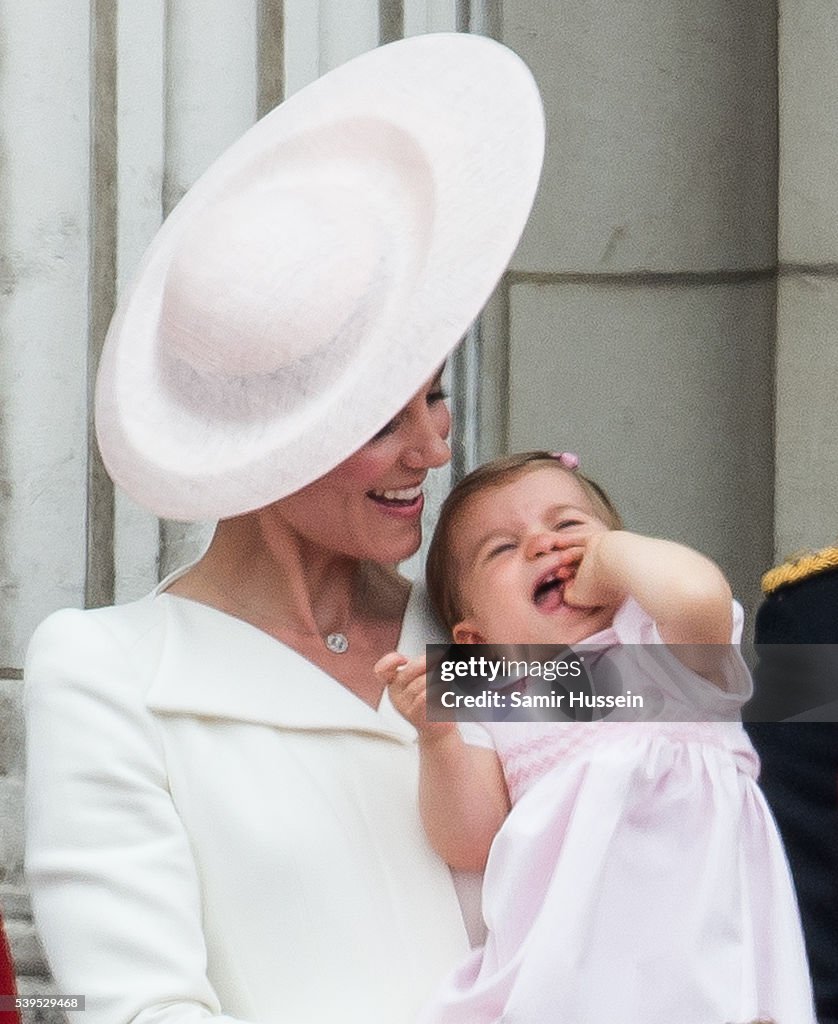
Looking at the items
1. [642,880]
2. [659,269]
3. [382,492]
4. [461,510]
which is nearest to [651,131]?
[659,269]

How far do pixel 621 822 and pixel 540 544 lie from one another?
11.6 inches

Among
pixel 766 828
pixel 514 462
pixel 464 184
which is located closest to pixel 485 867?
pixel 766 828

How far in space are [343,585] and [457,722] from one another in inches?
8.6

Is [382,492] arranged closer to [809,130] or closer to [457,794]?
[457,794]

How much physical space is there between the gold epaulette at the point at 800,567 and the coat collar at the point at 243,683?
392 millimetres

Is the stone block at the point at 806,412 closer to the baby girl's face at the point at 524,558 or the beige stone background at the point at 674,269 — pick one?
the beige stone background at the point at 674,269

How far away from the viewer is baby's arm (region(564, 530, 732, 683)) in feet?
5.67

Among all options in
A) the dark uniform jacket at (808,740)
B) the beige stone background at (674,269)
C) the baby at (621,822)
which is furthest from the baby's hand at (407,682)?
the beige stone background at (674,269)

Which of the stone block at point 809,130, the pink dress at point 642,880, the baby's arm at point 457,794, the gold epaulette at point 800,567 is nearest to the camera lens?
the pink dress at point 642,880

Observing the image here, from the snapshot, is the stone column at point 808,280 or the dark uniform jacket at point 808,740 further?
the stone column at point 808,280

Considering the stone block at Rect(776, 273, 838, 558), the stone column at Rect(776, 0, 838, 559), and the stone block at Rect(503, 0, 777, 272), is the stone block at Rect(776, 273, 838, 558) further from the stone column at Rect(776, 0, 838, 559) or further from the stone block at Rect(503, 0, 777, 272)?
the stone block at Rect(503, 0, 777, 272)

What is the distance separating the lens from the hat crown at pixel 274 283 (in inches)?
69.0

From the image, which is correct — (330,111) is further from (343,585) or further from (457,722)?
(457,722)

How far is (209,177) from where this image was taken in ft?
6.39
